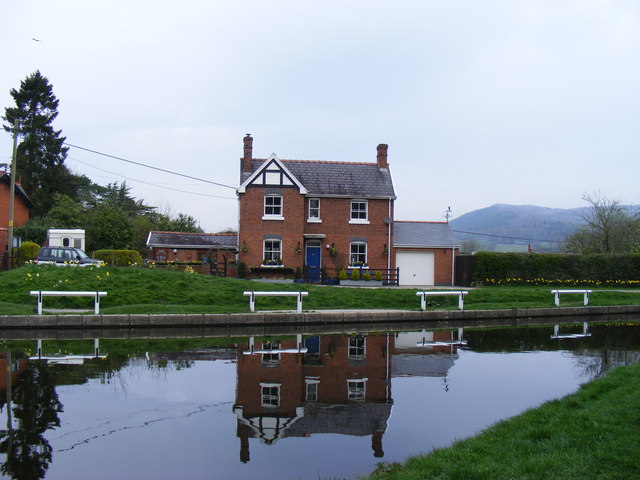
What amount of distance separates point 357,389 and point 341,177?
2703 centimetres

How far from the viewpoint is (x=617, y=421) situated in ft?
21.3

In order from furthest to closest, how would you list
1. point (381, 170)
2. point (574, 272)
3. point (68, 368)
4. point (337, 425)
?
1. point (381, 170)
2. point (574, 272)
3. point (68, 368)
4. point (337, 425)

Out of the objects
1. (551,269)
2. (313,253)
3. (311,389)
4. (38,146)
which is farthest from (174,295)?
(38,146)

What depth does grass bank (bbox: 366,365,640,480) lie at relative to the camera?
16.8 ft

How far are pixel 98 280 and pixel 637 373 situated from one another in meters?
17.1

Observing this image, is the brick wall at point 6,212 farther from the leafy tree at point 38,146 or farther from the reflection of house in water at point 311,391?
the reflection of house in water at point 311,391

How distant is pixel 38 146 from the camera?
55188 millimetres

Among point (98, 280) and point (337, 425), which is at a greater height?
point (98, 280)

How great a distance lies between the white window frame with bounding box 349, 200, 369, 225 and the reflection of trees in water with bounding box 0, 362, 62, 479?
25.8 metres

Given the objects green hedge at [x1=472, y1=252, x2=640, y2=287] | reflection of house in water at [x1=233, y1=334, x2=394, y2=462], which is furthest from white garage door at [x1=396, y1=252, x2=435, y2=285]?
reflection of house in water at [x1=233, y1=334, x2=394, y2=462]

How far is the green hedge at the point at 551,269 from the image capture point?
110 feet

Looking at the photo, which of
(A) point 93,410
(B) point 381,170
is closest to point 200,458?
(A) point 93,410

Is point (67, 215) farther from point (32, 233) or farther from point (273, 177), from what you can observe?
point (273, 177)

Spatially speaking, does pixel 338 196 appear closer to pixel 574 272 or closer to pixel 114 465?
pixel 574 272
